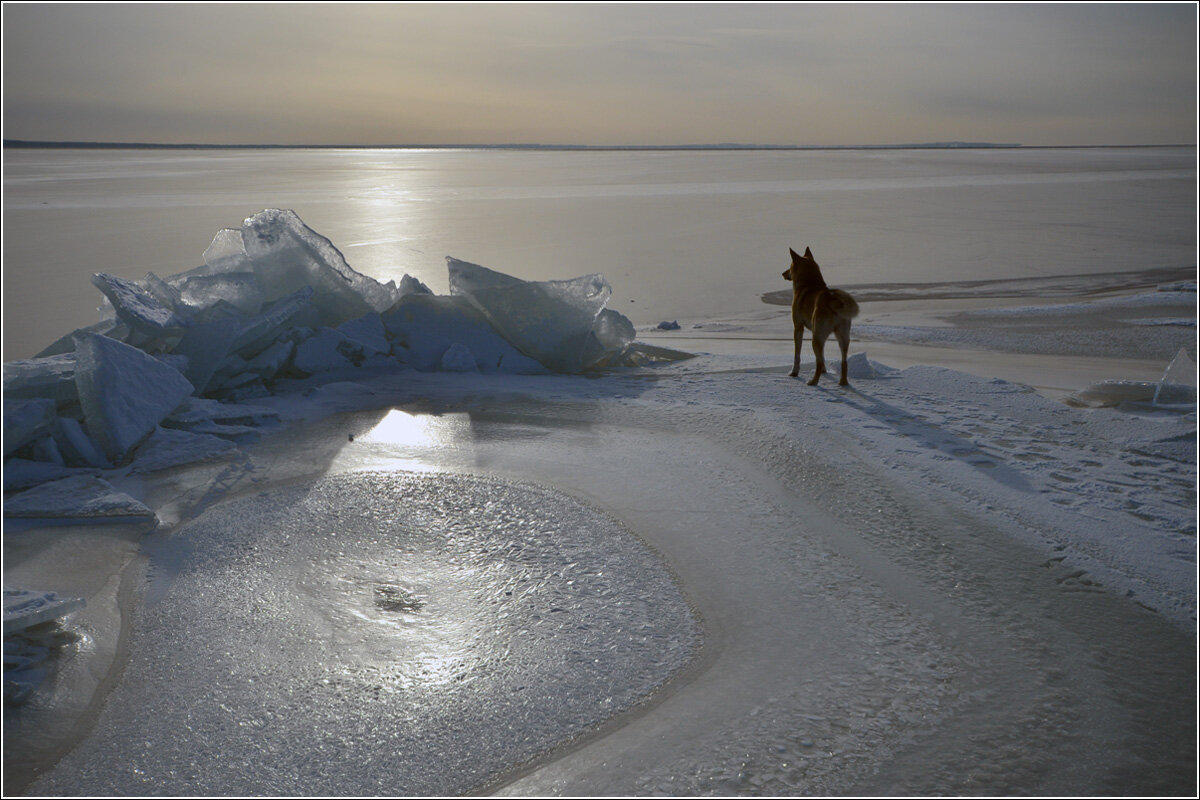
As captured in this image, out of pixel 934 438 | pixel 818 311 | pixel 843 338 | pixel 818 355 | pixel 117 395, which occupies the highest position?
pixel 818 311

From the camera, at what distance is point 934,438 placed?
4137 millimetres

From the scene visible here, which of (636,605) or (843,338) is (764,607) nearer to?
(636,605)

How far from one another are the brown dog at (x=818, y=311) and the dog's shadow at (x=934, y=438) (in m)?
0.27

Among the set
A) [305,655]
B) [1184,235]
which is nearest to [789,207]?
[1184,235]

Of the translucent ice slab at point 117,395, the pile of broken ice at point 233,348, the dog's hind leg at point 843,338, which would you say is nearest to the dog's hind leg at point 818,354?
the dog's hind leg at point 843,338

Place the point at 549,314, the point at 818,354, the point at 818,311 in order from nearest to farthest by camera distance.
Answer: the point at 818,311 < the point at 818,354 < the point at 549,314

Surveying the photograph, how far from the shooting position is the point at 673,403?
486 cm

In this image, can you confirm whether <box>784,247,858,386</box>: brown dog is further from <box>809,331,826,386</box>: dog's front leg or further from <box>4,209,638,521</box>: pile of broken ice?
<box>4,209,638,521</box>: pile of broken ice

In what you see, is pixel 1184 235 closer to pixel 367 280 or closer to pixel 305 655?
pixel 367 280

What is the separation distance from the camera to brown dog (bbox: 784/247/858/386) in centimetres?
500

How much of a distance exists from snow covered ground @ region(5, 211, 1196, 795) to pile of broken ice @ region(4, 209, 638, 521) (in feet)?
0.54

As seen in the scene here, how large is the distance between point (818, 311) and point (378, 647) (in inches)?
135

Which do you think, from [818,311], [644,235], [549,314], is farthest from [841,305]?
[644,235]

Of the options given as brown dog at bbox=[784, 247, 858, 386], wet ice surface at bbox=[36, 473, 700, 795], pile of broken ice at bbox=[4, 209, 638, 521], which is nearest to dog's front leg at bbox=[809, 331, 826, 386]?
brown dog at bbox=[784, 247, 858, 386]
